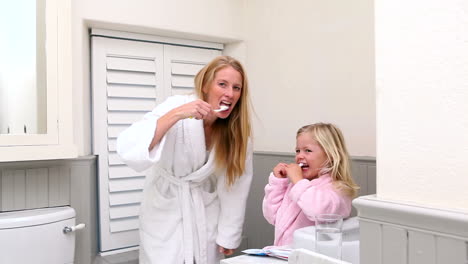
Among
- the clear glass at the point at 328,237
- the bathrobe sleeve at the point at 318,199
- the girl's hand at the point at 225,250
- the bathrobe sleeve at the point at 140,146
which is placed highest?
the bathrobe sleeve at the point at 140,146

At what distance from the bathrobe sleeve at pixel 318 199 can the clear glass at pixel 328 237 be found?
165 mm

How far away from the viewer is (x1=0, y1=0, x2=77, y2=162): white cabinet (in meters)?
1.45

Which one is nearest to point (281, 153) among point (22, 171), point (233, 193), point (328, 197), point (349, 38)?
point (233, 193)

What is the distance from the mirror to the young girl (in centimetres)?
89

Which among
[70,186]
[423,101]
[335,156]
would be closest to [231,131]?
[335,156]

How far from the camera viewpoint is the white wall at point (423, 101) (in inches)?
22.3

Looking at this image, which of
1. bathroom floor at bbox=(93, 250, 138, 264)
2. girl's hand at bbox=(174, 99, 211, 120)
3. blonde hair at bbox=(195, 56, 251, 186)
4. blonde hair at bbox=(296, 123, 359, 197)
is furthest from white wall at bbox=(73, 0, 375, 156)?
girl's hand at bbox=(174, 99, 211, 120)

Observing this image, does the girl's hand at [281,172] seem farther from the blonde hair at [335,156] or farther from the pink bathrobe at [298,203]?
the blonde hair at [335,156]

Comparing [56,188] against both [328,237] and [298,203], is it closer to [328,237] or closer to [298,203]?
[298,203]

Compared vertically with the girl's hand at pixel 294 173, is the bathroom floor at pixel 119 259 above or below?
below

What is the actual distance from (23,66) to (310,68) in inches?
45.3

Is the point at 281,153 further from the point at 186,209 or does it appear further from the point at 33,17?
the point at 33,17

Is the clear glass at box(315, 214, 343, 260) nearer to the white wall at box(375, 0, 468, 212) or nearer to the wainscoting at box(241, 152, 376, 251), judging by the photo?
the white wall at box(375, 0, 468, 212)

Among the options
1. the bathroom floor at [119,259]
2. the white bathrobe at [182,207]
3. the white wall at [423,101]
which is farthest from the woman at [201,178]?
the white wall at [423,101]
